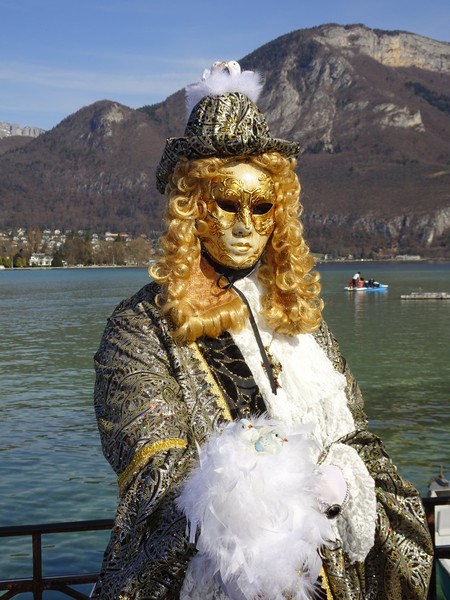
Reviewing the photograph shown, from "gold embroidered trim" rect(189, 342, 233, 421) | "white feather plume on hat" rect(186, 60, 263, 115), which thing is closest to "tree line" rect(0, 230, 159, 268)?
"white feather plume on hat" rect(186, 60, 263, 115)

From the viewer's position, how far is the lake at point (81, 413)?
1151cm

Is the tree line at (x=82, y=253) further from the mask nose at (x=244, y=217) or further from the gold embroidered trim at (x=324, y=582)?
the gold embroidered trim at (x=324, y=582)

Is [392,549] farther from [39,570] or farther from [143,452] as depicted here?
[39,570]

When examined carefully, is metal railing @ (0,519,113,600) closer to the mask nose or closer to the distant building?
the mask nose

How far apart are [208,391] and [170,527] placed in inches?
18.0

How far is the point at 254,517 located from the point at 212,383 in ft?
1.92

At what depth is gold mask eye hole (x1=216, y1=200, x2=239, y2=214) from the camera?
2.37 m

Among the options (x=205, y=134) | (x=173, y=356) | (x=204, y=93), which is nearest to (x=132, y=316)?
(x=173, y=356)

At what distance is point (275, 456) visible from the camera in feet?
5.77

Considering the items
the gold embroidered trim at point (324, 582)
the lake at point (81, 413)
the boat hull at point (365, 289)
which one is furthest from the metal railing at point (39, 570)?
the boat hull at point (365, 289)

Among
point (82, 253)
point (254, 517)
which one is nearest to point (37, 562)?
point (254, 517)

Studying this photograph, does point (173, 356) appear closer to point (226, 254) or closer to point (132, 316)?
point (132, 316)

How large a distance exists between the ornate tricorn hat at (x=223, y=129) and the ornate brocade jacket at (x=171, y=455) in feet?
1.29

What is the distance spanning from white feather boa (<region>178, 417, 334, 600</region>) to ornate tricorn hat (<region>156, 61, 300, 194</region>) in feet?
2.83
